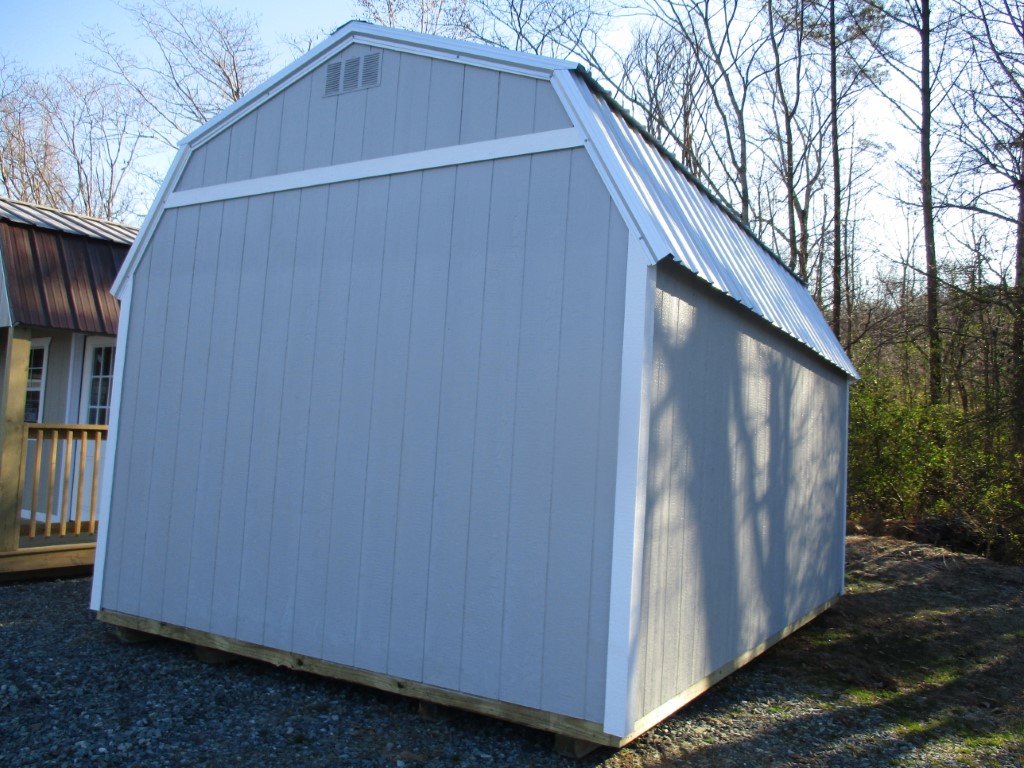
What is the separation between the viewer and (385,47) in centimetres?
480

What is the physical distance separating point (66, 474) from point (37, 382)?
1622 mm

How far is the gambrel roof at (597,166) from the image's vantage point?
156 inches

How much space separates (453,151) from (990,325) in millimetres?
10039

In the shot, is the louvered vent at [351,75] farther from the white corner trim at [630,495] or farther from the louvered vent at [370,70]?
the white corner trim at [630,495]

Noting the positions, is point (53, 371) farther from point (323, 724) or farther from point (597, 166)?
point (597, 166)

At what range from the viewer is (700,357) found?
4.34m

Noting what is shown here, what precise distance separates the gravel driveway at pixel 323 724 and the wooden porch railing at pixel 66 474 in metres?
1.79

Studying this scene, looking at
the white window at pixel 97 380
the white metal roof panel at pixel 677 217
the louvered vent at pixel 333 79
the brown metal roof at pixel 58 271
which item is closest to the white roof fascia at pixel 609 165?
the white metal roof panel at pixel 677 217

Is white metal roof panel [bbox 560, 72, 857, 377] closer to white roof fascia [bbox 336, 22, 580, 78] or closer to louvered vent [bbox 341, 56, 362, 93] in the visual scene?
white roof fascia [bbox 336, 22, 580, 78]

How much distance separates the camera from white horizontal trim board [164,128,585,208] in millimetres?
4168

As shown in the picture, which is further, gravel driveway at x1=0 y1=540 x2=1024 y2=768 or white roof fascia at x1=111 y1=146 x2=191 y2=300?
white roof fascia at x1=111 y1=146 x2=191 y2=300

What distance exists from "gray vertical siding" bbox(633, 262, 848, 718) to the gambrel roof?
0.18m

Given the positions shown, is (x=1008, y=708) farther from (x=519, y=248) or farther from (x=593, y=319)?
(x=519, y=248)

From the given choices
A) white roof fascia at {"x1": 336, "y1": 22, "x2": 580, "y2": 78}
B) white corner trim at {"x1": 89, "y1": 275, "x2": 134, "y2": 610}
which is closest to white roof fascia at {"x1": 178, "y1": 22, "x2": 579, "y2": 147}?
white roof fascia at {"x1": 336, "y1": 22, "x2": 580, "y2": 78}
